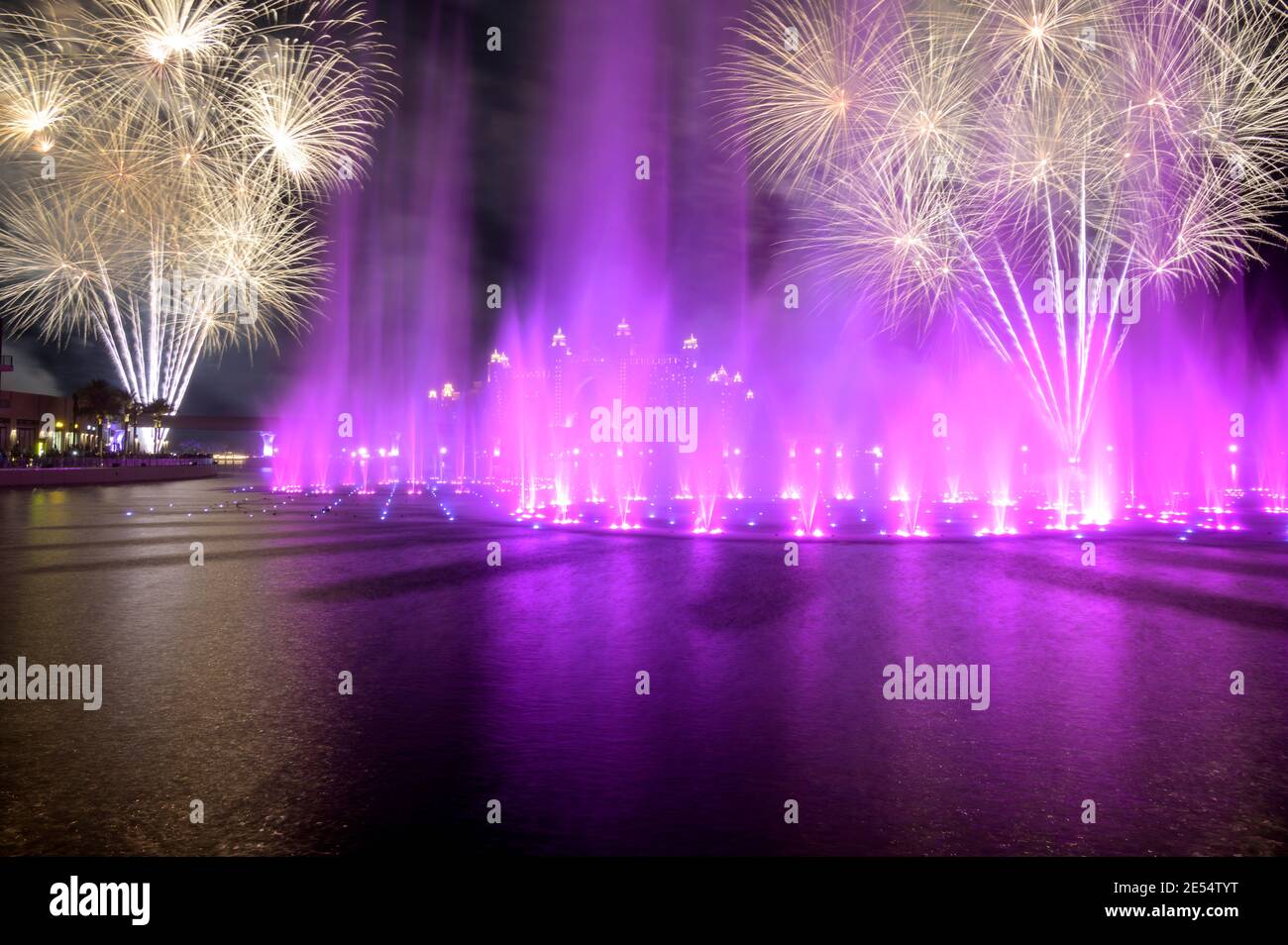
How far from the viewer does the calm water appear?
17.1ft

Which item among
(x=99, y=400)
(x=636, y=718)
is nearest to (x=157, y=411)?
(x=99, y=400)

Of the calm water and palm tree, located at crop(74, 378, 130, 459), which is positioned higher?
palm tree, located at crop(74, 378, 130, 459)

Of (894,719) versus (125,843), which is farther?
(894,719)

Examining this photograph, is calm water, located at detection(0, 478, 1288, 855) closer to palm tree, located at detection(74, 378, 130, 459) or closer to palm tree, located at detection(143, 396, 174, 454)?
palm tree, located at detection(143, 396, 174, 454)

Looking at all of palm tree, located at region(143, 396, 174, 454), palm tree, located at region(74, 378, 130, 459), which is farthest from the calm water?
palm tree, located at region(74, 378, 130, 459)

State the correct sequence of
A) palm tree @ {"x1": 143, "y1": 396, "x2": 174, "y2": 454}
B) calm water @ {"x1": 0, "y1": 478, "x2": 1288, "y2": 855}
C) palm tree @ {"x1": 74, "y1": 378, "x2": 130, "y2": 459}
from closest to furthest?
calm water @ {"x1": 0, "y1": 478, "x2": 1288, "y2": 855} < palm tree @ {"x1": 143, "y1": 396, "x2": 174, "y2": 454} < palm tree @ {"x1": 74, "y1": 378, "x2": 130, "y2": 459}

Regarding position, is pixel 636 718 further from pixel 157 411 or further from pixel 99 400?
pixel 99 400

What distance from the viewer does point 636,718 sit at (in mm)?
7430

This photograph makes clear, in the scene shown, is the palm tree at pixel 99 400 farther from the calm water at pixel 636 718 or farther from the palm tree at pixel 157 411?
the calm water at pixel 636 718

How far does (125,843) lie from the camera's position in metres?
4.99

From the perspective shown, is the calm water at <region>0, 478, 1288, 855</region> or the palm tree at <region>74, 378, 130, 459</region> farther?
the palm tree at <region>74, 378, 130, 459</region>
